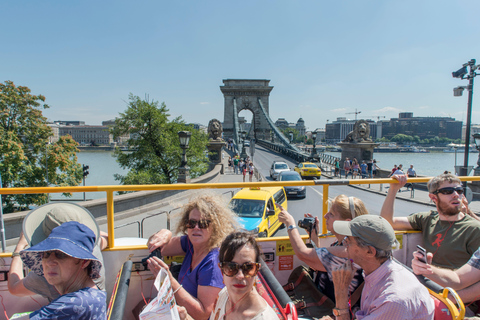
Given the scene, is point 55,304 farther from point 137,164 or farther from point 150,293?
point 137,164

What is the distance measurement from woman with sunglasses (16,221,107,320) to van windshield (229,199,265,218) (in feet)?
19.0

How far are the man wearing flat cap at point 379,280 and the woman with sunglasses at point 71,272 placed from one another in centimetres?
143

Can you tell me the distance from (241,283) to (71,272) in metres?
0.96

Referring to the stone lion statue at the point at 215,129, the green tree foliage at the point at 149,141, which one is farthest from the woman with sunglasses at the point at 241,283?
the stone lion statue at the point at 215,129

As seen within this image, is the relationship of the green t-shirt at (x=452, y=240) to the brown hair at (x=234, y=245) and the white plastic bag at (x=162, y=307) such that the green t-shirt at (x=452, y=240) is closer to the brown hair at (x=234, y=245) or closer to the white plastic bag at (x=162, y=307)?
the brown hair at (x=234, y=245)

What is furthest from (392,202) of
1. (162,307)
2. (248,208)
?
(248,208)

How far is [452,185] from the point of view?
103 inches

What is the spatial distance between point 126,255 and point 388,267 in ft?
6.92

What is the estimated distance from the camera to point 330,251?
241 cm

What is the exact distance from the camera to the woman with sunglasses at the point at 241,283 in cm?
162

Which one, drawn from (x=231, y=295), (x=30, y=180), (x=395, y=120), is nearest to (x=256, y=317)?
(x=231, y=295)

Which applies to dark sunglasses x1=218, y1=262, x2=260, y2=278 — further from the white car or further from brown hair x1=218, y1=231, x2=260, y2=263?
the white car

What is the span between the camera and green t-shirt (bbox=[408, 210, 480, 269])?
8.43ft

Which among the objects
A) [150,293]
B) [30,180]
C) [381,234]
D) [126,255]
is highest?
[381,234]
